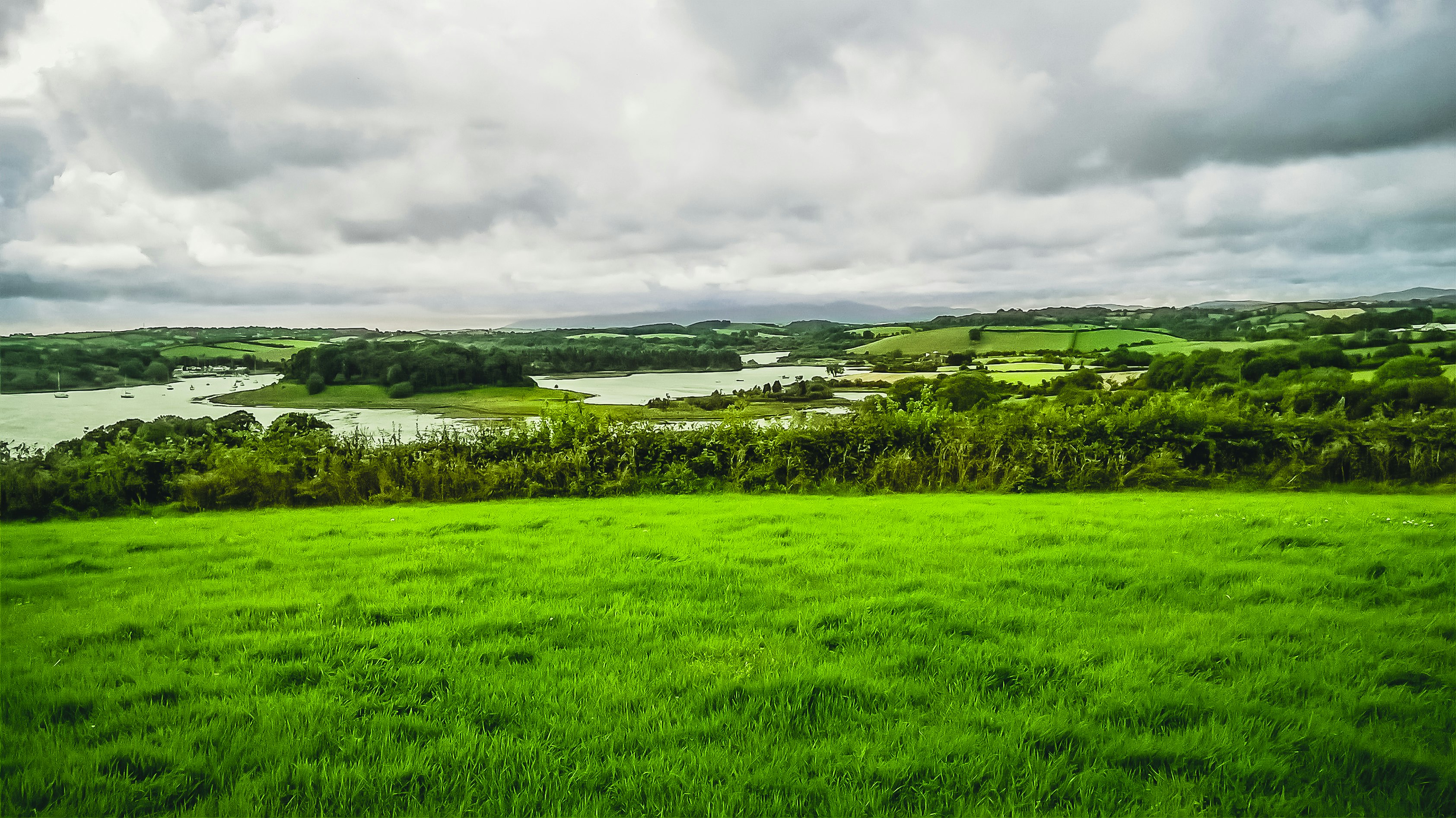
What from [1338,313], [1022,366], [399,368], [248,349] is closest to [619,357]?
Result: [399,368]

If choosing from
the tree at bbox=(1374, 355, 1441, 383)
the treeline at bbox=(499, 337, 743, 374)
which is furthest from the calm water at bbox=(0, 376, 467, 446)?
the tree at bbox=(1374, 355, 1441, 383)

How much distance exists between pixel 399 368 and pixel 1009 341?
3411cm

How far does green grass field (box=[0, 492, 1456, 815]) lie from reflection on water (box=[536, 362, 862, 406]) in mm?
11444

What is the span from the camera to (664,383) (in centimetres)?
2425

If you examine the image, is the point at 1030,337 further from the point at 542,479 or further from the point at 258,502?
the point at 258,502

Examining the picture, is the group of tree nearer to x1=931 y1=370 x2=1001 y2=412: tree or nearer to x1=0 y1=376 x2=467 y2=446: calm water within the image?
x1=0 y1=376 x2=467 y2=446: calm water

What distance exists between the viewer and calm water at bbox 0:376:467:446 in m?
8.41

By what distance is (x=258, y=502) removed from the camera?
11797mm

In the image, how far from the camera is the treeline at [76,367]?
18.2 ft

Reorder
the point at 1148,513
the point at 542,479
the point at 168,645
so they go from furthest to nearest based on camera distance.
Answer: the point at 542,479
the point at 1148,513
the point at 168,645

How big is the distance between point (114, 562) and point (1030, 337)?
4261 cm

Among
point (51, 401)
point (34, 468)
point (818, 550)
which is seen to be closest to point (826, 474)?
point (818, 550)

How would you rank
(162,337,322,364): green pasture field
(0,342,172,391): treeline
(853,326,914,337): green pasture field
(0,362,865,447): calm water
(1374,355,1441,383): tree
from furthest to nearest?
1. (853,326,914,337): green pasture field
2. (1374,355,1441,383): tree
3. (162,337,322,364): green pasture field
4. (0,362,865,447): calm water
5. (0,342,172,391): treeline

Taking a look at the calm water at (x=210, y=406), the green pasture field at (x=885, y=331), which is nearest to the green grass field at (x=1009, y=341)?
the green pasture field at (x=885, y=331)
